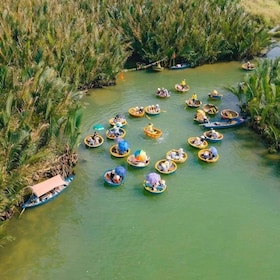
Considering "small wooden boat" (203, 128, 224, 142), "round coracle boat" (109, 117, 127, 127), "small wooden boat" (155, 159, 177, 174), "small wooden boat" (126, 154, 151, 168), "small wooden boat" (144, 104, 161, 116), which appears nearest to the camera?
"small wooden boat" (155, 159, 177, 174)

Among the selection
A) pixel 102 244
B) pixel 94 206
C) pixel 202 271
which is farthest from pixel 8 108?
pixel 202 271

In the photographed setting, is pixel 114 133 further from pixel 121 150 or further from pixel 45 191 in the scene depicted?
pixel 45 191

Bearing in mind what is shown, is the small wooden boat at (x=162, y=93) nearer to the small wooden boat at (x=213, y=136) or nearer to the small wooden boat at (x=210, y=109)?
the small wooden boat at (x=210, y=109)

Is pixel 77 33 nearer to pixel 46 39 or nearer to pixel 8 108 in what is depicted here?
pixel 46 39

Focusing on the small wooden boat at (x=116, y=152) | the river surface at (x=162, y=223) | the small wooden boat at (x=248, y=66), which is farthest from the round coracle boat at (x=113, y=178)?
the small wooden boat at (x=248, y=66)

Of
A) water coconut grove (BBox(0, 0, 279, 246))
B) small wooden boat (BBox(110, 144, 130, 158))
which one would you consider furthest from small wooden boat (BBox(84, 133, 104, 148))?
water coconut grove (BBox(0, 0, 279, 246))

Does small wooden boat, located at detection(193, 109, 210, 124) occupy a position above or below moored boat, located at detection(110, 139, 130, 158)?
below

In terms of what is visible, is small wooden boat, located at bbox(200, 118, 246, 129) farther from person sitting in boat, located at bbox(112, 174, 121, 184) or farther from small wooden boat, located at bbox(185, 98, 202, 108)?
person sitting in boat, located at bbox(112, 174, 121, 184)
